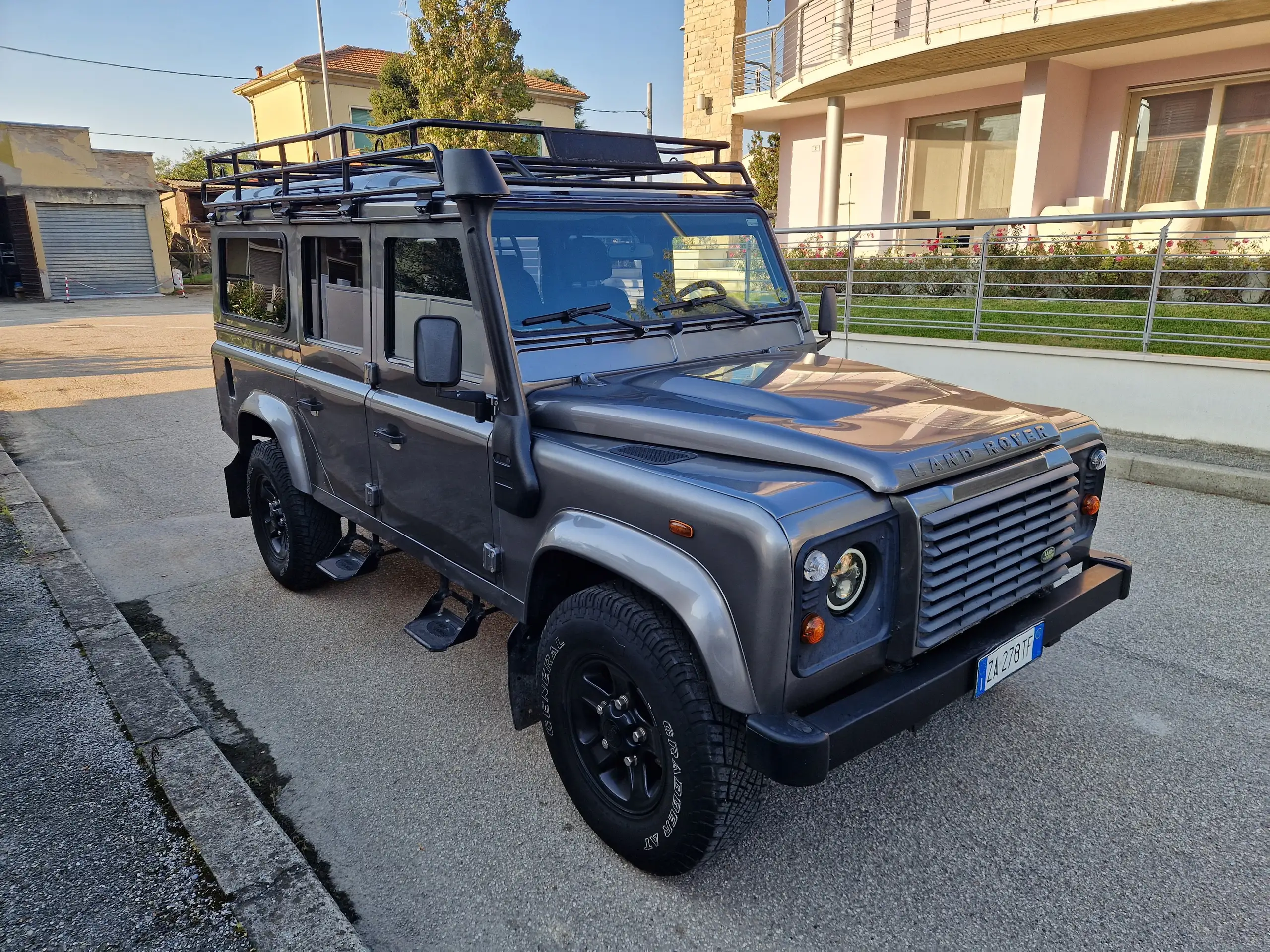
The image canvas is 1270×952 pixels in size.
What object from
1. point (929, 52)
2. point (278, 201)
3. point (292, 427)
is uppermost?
point (929, 52)

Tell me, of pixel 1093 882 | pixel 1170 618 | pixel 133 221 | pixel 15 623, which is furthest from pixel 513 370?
pixel 133 221

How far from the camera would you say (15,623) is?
14.7 feet

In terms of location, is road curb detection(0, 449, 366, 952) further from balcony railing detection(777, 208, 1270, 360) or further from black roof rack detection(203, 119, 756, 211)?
balcony railing detection(777, 208, 1270, 360)

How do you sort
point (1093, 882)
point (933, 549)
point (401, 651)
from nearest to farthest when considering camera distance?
point (933, 549) < point (1093, 882) < point (401, 651)

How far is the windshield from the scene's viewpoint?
3234 mm

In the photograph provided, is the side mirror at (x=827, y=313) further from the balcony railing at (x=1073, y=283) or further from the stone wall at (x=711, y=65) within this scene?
the stone wall at (x=711, y=65)

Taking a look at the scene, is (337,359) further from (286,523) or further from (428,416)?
(286,523)

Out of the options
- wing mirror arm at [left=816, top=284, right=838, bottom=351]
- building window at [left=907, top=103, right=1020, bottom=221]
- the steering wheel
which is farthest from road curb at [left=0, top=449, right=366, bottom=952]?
building window at [left=907, top=103, right=1020, bottom=221]

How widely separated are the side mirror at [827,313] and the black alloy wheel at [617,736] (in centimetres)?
228

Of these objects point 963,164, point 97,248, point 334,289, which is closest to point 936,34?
point 963,164

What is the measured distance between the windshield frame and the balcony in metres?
10.6

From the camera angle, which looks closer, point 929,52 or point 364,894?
point 364,894

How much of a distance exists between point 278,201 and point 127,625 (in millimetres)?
2318

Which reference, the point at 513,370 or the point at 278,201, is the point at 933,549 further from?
the point at 278,201
